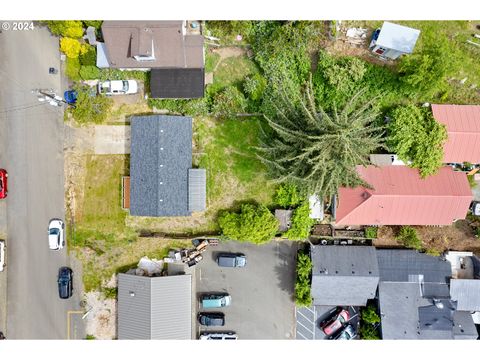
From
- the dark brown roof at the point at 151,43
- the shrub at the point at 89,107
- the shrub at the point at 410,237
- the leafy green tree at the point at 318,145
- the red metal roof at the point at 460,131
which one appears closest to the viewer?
the leafy green tree at the point at 318,145

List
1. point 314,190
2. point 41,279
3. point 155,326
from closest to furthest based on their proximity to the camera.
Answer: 1. point 314,190
2. point 155,326
3. point 41,279

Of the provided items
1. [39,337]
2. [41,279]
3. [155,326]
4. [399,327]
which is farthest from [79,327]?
[399,327]

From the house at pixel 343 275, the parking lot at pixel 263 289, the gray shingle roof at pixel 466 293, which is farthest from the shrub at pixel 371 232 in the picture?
the gray shingle roof at pixel 466 293

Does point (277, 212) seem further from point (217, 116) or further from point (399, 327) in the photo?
point (399, 327)

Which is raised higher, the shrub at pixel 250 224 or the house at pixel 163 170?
the house at pixel 163 170

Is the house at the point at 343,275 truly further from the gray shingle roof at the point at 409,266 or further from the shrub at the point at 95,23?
the shrub at the point at 95,23

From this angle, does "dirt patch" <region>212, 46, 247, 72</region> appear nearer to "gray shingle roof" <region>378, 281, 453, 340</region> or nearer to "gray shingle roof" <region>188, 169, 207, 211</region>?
"gray shingle roof" <region>188, 169, 207, 211</region>
